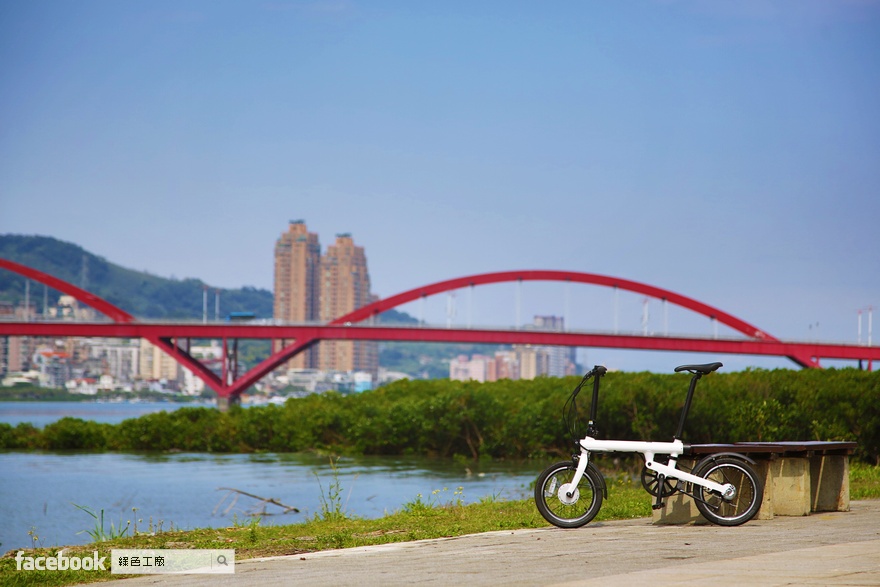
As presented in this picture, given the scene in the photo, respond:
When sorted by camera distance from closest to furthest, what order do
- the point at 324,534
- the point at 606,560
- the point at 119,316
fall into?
the point at 606,560
the point at 324,534
the point at 119,316

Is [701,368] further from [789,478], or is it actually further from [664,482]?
[789,478]

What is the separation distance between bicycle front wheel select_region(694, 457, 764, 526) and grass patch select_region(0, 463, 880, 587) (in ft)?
3.80

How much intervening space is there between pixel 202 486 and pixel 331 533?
1518 centimetres

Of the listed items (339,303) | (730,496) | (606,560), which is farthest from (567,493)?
(339,303)

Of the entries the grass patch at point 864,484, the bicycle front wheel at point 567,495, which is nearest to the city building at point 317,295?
the grass patch at point 864,484

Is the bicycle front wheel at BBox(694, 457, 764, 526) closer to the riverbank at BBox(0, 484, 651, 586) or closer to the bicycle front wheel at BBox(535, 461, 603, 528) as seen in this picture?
the bicycle front wheel at BBox(535, 461, 603, 528)

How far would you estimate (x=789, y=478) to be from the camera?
827cm

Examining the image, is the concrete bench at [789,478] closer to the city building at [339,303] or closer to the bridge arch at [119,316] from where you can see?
the bridge arch at [119,316]

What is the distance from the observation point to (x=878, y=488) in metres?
10.9

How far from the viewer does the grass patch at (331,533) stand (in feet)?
23.7

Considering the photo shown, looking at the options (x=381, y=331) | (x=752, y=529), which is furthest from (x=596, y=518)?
(x=381, y=331)

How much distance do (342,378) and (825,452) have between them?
157199 mm

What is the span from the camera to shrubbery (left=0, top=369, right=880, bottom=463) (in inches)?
800

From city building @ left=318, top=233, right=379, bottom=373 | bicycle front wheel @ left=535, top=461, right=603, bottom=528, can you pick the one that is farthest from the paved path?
city building @ left=318, top=233, right=379, bottom=373
